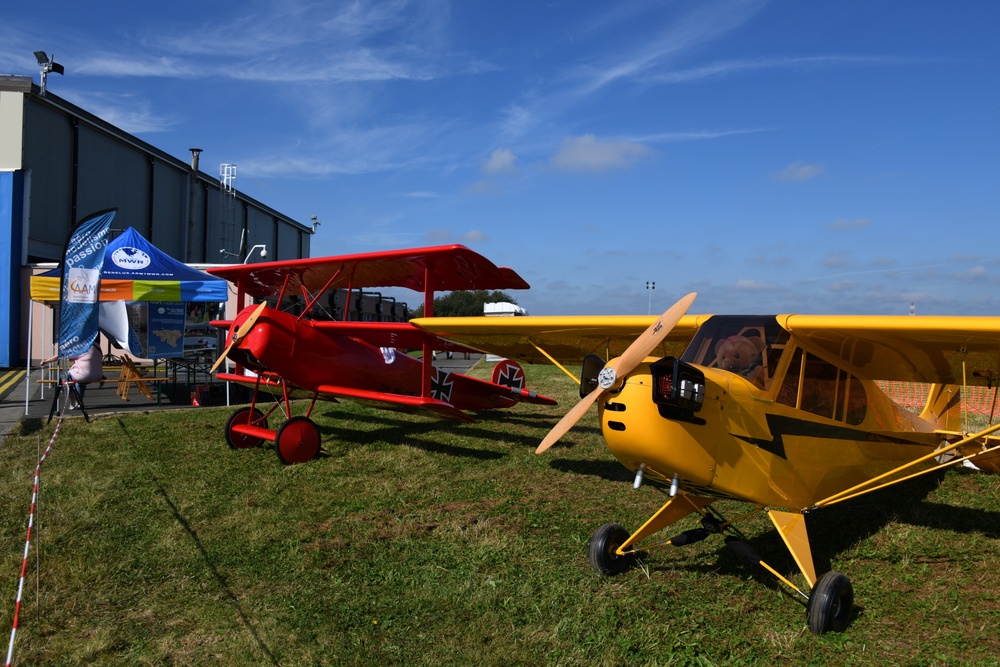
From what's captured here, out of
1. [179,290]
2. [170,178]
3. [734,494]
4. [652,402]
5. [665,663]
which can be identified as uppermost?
[170,178]

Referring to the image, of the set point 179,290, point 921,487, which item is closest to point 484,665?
point 921,487

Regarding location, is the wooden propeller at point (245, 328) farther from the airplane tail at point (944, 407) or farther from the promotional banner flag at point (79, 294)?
the airplane tail at point (944, 407)

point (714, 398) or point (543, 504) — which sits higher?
point (714, 398)

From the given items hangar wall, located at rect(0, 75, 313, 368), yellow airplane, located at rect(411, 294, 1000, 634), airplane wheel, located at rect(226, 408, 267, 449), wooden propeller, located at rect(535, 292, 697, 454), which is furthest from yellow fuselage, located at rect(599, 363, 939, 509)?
hangar wall, located at rect(0, 75, 313, 368)

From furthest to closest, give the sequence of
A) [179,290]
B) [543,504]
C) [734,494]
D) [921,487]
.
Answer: [179,290]
[921,487]
[543,504]
[734,494]

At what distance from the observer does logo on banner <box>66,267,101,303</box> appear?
1036 centimetres

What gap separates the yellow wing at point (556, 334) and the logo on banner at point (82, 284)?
6134 millimetres

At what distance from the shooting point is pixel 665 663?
3.67m

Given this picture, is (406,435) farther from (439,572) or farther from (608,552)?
(608,552)

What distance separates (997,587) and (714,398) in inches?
111

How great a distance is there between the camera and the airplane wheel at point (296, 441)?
325 inches

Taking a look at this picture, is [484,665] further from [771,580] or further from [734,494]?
[771,580]

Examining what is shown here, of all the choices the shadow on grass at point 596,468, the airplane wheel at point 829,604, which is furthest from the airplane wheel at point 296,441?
the airplane wheel at point 829,604

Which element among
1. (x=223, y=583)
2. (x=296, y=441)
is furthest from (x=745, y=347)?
(x=296, y=441)
